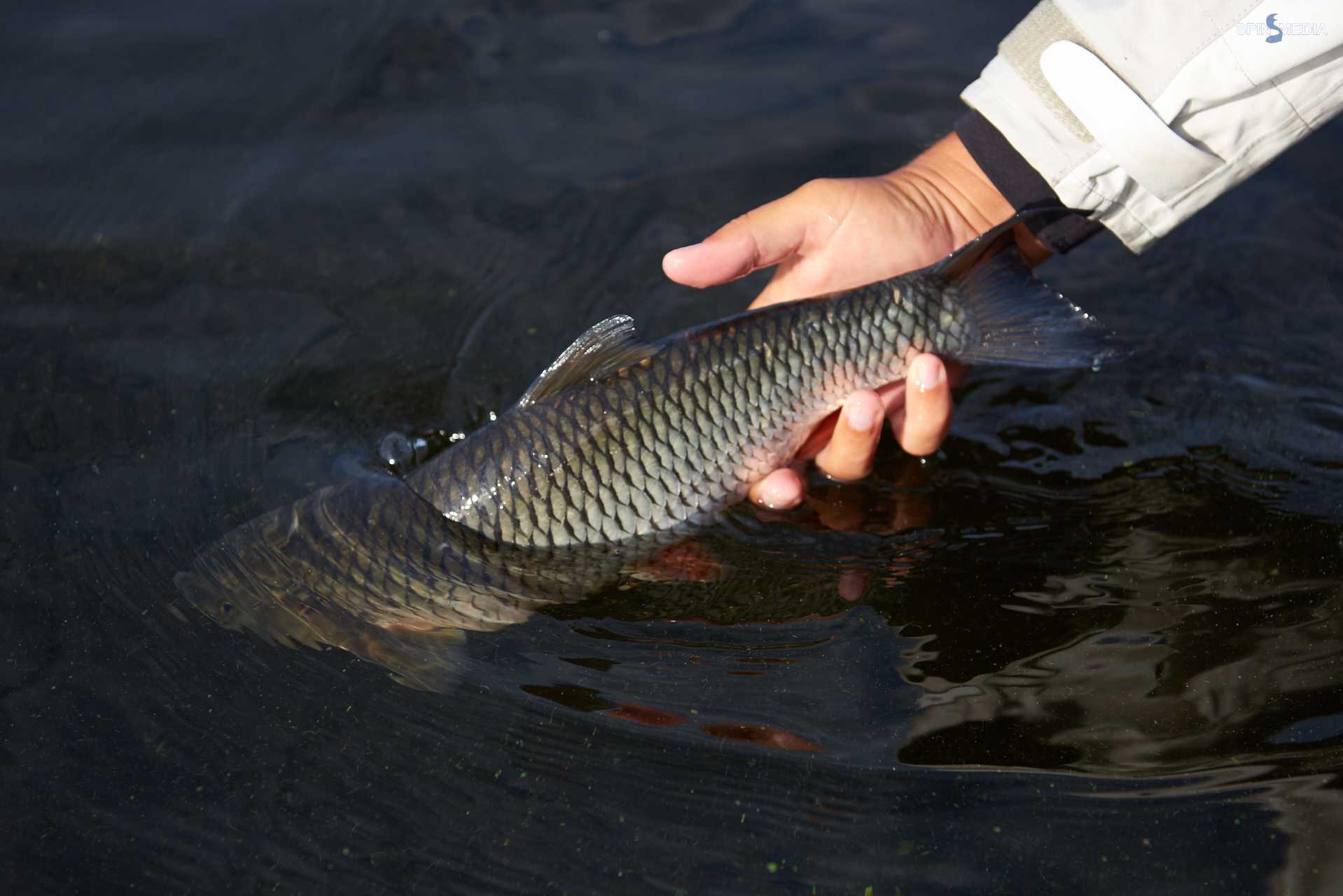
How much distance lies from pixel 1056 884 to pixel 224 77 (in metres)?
5.19

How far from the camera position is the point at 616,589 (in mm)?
3570

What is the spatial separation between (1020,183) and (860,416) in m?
1.01

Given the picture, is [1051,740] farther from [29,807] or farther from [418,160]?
[418,160]

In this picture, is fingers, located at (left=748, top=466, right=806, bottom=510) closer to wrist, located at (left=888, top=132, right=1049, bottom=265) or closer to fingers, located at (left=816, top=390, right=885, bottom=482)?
fingers, located at (left=816, top=390, right=885, bottom=482)

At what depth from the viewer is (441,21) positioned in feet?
20.1

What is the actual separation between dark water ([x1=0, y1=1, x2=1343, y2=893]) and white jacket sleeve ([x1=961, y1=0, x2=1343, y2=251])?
1027mm

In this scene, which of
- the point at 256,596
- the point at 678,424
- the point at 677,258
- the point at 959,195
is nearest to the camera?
the point at 256,596

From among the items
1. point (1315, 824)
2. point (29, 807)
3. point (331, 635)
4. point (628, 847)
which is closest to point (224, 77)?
point (331, 635)

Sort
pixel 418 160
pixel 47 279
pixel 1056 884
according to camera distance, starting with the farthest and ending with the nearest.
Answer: pixel 418 160, pixel 47 279, pixel 1056 884

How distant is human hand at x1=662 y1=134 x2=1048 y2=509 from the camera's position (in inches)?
148

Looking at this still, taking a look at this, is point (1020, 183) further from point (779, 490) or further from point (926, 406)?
point (779, 490)

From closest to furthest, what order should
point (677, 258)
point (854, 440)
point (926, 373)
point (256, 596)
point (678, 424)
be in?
1. point (256, 596)
2. point (678, 424)
3. point (677, 258)
4. point (926, 373)
5. point (854, 440)

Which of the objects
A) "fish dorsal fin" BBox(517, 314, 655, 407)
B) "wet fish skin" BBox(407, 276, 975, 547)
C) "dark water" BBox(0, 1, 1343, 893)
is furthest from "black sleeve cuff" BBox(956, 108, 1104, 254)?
"fish dorsal fin" BBox(517, 314, 655, 407)

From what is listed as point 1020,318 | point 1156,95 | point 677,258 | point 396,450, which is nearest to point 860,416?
point 1020,318
